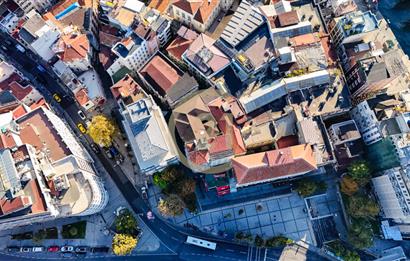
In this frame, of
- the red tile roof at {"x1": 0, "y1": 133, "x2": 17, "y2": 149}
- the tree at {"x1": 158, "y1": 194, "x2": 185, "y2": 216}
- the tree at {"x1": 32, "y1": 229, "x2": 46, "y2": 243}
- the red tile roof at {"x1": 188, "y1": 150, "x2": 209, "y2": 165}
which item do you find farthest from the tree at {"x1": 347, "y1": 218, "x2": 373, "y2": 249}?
the red tile roof at {"x1": 0, "y1": 133, "x2": 17, "y2": 149}

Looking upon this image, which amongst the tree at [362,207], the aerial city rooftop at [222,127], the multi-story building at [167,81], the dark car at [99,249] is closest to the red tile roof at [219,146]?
the aerial city rooftop at [222,127]

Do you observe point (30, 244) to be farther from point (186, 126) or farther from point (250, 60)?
point (250, 60)

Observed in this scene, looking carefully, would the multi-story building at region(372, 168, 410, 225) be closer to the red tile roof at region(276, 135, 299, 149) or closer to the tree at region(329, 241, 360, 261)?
the tree at region(329, 241, 360, 261)

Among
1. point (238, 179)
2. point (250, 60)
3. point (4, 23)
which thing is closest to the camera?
point (238, 179)

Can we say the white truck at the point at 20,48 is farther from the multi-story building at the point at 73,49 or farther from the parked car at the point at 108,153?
the parked car at the point at 108,153

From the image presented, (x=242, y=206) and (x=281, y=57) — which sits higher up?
(x=281, y=57)

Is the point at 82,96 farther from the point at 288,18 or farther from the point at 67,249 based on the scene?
the point at 288,18

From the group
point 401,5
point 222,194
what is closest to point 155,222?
point 222,194
